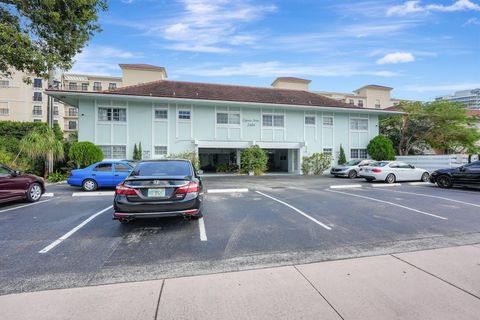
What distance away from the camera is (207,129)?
Result: 19.5 m

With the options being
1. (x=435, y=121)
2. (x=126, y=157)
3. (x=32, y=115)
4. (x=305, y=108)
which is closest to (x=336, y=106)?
(x=305, y=108)

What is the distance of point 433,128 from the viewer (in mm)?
22969

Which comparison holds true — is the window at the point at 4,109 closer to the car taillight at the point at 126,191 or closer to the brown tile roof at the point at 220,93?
the brown tile roof at the point at 220,93

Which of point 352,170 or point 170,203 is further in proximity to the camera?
point 352,170

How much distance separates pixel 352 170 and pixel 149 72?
1212 inches

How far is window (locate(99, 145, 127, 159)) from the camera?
58.5ft

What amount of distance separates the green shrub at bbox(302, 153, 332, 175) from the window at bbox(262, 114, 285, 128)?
11.9ft

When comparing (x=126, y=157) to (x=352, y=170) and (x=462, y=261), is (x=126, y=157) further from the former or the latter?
(x=462, y=261)

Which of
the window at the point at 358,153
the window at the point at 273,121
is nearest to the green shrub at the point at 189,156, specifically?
the window at the point at 273,121

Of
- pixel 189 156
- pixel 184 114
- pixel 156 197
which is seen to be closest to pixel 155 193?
pixel 156 197

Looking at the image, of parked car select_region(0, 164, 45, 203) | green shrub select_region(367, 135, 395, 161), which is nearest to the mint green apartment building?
green shrub select_region(367, 135, 395, 161)

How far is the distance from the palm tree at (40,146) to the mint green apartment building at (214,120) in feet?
8.47

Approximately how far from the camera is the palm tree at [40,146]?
14132 millimetres

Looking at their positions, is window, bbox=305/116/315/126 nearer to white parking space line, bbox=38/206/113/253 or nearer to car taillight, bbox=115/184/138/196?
white parking space line, bbox=38/206/113/253
